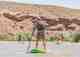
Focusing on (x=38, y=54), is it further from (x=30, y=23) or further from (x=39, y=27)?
(x=30, y=23)

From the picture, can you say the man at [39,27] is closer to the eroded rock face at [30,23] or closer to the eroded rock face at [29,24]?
the eroded rock face at [30,23]

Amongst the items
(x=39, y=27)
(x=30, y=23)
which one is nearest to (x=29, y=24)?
(x=30, y=23)

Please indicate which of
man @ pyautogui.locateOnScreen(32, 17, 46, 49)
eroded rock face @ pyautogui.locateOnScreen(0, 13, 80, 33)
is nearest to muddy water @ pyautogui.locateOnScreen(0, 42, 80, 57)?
man @ pyautogui.locateOnScreen(32, 17, 46, 49)

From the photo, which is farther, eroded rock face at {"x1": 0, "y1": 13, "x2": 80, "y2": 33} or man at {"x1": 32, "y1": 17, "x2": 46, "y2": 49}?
eroded rock face at {"x1": 0, "y1": 13, "x2": 80, "y2": 33}

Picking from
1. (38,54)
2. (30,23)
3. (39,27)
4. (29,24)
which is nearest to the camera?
(38,54)

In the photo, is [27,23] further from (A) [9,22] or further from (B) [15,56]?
(B) [15,56]

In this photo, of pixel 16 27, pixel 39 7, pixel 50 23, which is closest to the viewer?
pixel 16 27

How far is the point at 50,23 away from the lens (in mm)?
52344

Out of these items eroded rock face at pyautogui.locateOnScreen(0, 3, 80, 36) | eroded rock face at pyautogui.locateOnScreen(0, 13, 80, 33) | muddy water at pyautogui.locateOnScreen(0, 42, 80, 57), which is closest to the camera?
muddy water at pyautogui.locateOnScreen(0, 42, 80, 57)

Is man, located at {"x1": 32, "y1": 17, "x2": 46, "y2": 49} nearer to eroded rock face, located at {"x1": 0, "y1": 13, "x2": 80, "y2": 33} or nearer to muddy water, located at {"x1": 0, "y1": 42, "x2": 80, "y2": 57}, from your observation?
muddy water, located at {"x1": 0, "y1": 42, "x2": 80, "y2": 57}

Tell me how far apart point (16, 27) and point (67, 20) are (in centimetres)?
877

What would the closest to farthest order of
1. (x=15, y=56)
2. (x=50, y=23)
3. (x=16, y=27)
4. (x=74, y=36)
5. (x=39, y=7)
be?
1. (x=15, y=56)
2. (x=74, y=36)
3. (x=16, y=27)
4. (x=50, y=23)
5. (x=39, y=7)

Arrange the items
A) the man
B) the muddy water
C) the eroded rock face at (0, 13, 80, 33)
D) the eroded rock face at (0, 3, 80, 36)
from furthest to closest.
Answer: the eroded rock face at (0, 3, 80, 36)
the eroded rock face at (0, 13, 80, 33)
the man
the muddy water

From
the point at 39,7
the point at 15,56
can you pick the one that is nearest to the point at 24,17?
the point at 39,7
